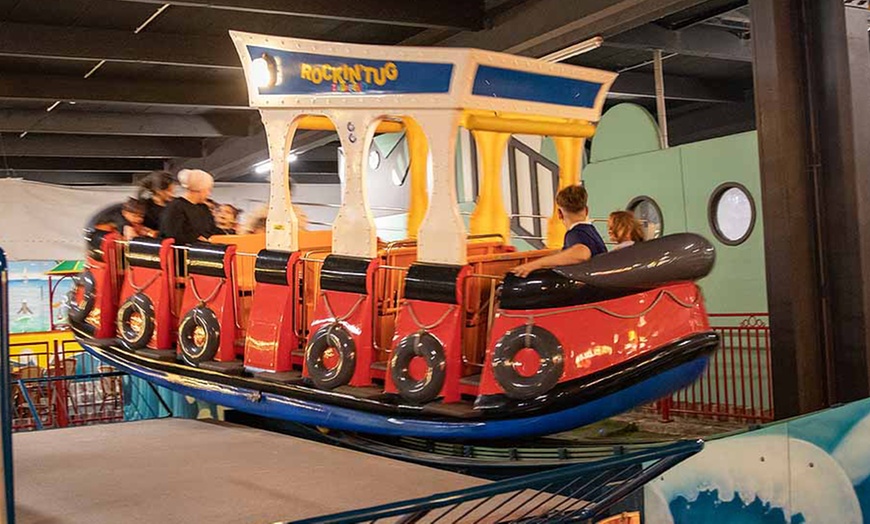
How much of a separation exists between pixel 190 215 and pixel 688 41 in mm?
6892

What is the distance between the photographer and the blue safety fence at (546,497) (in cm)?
242

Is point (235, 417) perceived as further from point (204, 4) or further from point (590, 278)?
point (204, 4)

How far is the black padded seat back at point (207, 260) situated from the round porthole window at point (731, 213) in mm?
5843

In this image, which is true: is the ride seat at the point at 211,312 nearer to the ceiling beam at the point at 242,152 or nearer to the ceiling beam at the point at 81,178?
the ceiling beam at the point at 242,152

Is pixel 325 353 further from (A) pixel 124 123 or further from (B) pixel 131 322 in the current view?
(A) pixel 124 123

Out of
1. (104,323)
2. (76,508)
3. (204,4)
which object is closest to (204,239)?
(104,323)

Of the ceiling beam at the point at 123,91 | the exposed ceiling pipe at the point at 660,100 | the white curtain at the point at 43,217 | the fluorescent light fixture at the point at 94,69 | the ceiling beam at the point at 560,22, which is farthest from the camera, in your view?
the ceiling beam at the point at 123,91

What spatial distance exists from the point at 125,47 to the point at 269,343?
538 cm

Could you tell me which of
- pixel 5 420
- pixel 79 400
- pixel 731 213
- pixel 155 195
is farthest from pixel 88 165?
pixel 5 420

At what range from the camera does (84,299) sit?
23.6 ft

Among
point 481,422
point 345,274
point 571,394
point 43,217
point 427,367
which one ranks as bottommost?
point 481,422

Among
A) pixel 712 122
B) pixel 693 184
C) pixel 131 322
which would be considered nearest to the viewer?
pixel 131 322

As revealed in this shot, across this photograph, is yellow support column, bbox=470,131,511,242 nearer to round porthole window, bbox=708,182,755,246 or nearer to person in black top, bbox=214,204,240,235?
person in black top, bbox=214,204,240,235

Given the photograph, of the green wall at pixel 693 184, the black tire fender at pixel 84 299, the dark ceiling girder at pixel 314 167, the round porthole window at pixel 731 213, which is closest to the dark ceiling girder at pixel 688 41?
the green wall at pixel 693 184
